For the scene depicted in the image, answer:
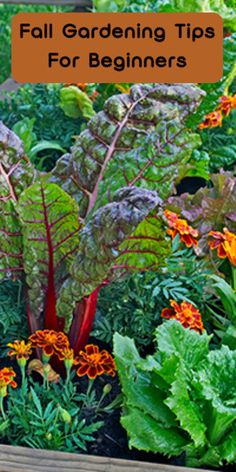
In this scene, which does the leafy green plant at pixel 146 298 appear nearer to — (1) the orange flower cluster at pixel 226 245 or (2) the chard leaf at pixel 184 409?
(1) the orange flower cluster at pixel 226 245

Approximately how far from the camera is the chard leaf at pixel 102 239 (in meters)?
1.33

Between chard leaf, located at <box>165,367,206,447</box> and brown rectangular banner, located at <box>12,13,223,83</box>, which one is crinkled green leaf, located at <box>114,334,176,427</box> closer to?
chard leaf, located at <box>165,367,206,447</box>

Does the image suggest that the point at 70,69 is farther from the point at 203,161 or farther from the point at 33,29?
the point at 203,161

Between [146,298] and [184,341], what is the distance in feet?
0.86

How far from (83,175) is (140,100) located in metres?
0.24

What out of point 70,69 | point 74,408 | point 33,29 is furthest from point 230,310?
point 33,29

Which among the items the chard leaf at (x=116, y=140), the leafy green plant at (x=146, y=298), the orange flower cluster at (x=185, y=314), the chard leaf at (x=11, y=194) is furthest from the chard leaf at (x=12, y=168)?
the orange flower cluster at (x=185, y=314)

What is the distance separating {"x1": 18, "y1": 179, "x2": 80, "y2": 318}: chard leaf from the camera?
4.76 feet

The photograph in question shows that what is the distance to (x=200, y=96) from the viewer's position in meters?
1.76

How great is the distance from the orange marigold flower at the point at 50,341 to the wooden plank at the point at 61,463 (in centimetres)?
23

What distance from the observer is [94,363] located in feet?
4.85

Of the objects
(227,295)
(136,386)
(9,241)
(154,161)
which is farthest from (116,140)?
(136,386)

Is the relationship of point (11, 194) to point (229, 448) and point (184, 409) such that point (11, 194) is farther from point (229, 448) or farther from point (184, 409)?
point (229, 448)

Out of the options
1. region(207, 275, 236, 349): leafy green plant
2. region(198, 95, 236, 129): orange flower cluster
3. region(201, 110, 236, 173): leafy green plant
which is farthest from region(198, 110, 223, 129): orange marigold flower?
region(207, 275, 236, 349): leafy green plant
